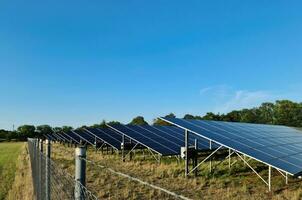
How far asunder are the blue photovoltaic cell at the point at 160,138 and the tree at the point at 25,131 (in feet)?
287

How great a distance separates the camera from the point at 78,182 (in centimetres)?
331

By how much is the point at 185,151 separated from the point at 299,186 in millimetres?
3948

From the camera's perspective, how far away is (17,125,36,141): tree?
108156 millimetres

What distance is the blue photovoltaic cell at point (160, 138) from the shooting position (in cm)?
1886

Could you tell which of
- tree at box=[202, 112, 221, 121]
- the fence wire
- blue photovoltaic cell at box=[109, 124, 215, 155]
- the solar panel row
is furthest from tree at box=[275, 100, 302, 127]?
the fence wire

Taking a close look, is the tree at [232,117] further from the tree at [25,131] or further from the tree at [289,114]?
the tree at [25,131]

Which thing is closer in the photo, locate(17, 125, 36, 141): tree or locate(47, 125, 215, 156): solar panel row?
locate(47, 125, 215, 156): solar panel row

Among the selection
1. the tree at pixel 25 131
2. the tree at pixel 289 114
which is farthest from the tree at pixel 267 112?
the tree at pixel 25 131

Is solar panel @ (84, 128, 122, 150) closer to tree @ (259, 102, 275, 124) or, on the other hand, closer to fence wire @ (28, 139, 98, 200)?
fence wire @ (28, 139, 98, 200)

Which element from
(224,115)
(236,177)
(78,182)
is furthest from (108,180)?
(224,115)

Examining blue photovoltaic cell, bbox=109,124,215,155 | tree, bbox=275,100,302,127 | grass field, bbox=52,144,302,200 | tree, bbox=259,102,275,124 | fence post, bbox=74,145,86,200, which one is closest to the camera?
fence post, bbox=74,145,86,200

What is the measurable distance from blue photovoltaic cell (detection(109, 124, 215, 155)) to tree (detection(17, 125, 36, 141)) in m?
87.4

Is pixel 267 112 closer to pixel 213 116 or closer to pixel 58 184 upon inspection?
pixel 213 116

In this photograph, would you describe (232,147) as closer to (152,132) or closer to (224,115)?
(152,132)
